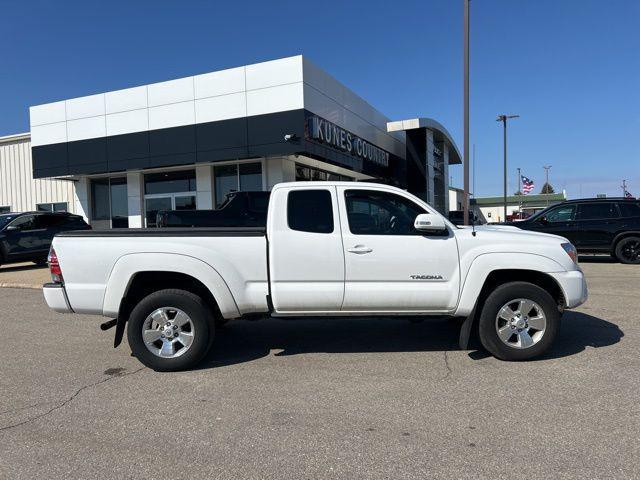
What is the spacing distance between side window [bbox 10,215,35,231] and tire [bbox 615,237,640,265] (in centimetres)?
1719

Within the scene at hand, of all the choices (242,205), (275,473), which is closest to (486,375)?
(275,473)

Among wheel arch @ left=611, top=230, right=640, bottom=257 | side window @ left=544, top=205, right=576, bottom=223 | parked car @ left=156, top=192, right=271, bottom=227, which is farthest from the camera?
side window @ left=544, top=205, right=576, bottom=223

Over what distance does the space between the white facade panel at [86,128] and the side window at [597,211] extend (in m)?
17.2

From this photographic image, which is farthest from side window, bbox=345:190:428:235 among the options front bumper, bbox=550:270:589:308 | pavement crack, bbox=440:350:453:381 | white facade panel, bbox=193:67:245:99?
white facade panel, bbox=193:67:245:99

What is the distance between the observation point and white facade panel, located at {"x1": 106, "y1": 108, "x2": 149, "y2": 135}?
18.4 meters

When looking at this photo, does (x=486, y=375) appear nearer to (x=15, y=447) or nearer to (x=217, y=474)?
(x=217, y=474)

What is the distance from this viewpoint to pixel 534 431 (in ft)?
11.5

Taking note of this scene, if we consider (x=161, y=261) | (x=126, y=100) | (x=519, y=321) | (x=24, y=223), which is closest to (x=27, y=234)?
(x=24, y=223)

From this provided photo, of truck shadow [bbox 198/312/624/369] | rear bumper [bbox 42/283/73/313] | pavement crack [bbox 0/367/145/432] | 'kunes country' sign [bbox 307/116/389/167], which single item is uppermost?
'kunes country' sign [bbox 307/116/389/167]

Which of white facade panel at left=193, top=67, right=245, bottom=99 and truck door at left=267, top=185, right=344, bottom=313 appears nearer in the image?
truck door at left=267, top=185, right=344, bottom=313

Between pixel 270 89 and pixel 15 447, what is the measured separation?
14.6 m

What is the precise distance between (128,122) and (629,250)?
17542 mm

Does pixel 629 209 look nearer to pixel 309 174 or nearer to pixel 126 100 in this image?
pixel 309 174

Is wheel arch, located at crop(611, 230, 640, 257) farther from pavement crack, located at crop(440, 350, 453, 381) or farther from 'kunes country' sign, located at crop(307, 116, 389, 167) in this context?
pavement crack, located at crop(440, 350, 453, 381)
